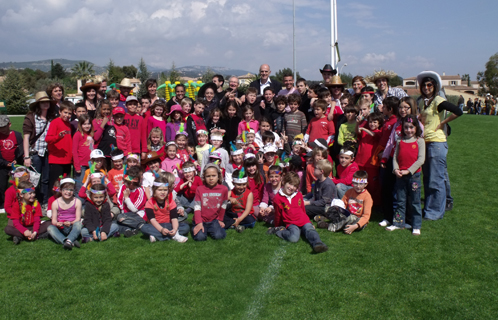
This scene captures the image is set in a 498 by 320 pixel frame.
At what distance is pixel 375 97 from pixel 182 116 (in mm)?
3908

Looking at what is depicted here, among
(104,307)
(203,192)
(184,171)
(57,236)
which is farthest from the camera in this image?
(184,171)

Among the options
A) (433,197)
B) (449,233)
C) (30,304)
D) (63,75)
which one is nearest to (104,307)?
(30,304)

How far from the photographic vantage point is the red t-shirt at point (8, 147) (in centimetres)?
707

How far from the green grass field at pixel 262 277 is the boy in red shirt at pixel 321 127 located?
1.97m

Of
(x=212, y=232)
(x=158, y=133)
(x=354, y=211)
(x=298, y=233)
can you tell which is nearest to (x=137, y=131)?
(x=158, y=133)

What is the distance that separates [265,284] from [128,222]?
2.68 m

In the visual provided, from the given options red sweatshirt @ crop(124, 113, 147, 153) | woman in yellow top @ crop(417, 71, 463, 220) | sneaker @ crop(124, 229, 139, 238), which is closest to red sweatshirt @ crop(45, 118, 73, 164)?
red sweatshirt @ crop(124, 113, 147, 153)

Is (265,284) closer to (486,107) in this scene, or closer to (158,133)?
(158,133)

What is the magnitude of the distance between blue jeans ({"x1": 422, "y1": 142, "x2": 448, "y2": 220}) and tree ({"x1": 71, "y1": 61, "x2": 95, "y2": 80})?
3144 inches

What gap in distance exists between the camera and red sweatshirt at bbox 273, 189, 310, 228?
18.0ft

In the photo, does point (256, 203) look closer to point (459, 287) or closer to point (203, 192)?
point (203, 192)

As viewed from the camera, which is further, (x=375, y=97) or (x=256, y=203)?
(x=375, y=97)

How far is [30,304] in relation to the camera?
373cm

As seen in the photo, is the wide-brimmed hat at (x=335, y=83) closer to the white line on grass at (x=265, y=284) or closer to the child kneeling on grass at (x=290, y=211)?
the child kneeling on grass at (x=290, y=211)
